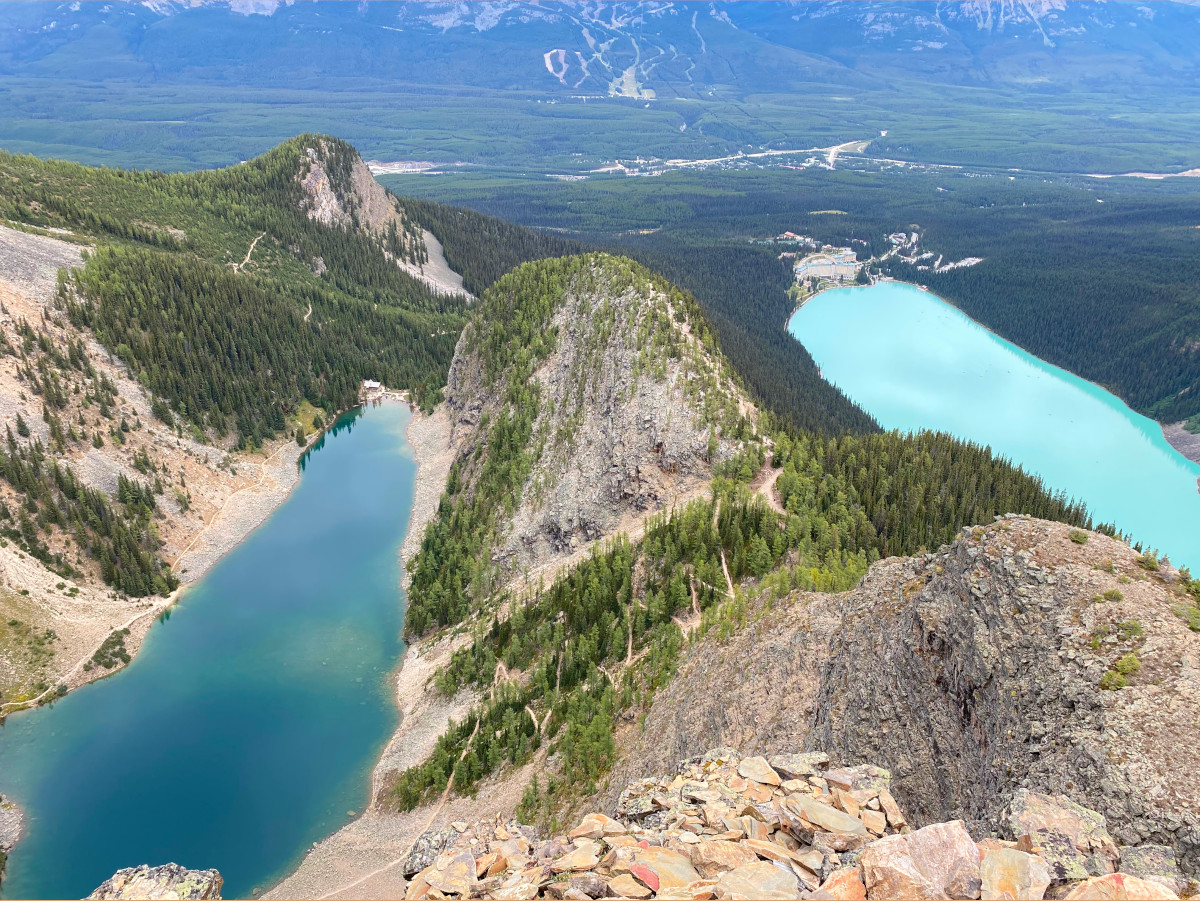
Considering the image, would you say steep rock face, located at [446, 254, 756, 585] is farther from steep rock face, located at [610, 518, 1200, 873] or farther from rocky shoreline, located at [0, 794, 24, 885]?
rocky shoreline, located at [0, 794, 24, 885]

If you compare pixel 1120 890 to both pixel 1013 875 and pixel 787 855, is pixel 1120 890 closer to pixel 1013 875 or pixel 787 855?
pixel 1013 875

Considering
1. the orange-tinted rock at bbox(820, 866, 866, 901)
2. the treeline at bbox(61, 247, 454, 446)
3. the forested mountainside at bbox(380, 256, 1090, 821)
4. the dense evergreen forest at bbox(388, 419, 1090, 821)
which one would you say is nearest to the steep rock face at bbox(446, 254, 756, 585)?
the forested mountainside at bbox(380, 256, 1090, 821)

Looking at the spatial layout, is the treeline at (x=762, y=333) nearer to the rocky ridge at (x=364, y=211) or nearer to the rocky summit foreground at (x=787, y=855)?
the rocky ridge at (x=364, y=211)

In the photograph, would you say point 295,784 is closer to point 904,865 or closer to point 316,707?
point 316,707

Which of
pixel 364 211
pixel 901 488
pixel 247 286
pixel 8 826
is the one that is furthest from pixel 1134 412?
pixel 8 826

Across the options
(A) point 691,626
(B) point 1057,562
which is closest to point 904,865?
(B) point 1057,562

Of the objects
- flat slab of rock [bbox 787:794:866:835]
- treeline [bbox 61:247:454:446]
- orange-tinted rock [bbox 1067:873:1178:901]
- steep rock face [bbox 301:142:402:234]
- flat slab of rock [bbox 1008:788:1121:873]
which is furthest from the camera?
steep rock face [bbox 301:142:402:234]
